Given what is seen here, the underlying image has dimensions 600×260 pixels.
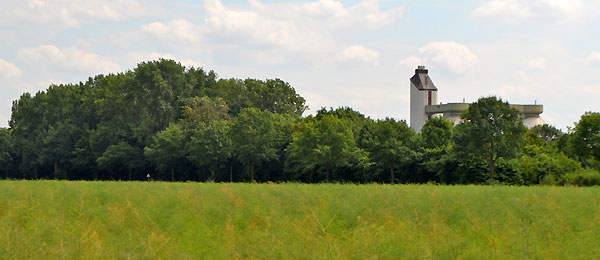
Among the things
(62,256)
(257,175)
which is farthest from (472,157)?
(62,256)

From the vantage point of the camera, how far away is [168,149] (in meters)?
85.1

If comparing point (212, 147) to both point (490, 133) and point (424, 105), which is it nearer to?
point (490, 133)

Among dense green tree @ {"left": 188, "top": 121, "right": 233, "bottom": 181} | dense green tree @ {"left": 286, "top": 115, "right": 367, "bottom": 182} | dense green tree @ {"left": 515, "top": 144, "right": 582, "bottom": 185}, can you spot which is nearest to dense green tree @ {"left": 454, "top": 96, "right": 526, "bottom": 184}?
dense green tree @ {"left": 515, "top": 144, "right": 582, "bottom": 185}

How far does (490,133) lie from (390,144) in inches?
412

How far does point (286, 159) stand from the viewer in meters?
78.6

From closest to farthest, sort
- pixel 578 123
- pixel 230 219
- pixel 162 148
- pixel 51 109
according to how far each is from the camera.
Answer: pixel 230 219
pixel 578 123
pixel 162 148
pixel 51 109

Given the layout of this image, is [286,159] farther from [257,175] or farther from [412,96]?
[412,96]

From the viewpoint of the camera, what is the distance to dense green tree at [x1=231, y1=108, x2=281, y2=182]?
78.9 meters

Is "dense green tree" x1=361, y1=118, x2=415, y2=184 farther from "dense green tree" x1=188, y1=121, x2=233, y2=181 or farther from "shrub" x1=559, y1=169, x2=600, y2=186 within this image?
"dense green tree" x1=188, y1=121, x2=233, y2=181

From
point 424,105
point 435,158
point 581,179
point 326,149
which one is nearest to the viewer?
point 581,179

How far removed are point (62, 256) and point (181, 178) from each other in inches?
3020

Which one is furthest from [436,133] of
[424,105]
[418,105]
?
[418,105]

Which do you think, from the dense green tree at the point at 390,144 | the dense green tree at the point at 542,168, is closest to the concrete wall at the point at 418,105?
the dense green tree at the point at 390,144

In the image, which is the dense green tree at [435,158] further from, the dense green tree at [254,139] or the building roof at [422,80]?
the building roof at [422,80]
